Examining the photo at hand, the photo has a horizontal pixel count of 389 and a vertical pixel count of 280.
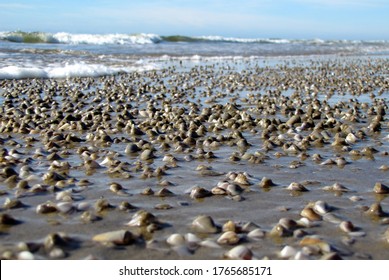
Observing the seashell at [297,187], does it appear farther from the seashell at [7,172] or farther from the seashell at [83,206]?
the seashell at [7,172]

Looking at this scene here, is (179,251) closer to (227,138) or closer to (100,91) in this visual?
(227,138)

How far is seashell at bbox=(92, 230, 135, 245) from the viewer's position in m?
3.18

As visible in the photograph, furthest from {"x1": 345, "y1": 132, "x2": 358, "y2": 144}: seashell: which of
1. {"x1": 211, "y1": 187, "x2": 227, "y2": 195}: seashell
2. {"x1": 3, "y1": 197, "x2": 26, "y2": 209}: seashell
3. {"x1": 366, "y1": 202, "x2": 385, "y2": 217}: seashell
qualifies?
{"x1": 3, "y1": 197, "x2": 26, "y2": 209}: seashell

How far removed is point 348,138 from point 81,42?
138ft

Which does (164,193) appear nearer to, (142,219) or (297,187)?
(142,219)

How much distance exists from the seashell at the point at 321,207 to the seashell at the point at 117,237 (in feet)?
5.19

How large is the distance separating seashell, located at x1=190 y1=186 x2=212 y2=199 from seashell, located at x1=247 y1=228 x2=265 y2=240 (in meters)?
0.92

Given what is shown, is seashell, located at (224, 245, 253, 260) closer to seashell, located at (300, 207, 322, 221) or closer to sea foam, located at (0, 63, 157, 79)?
seashell, located at (300, 207, 322, 221)

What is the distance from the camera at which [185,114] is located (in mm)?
8586

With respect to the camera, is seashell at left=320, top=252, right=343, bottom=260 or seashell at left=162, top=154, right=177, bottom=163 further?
seashell at left=162, top=154, right=177, bottom=163

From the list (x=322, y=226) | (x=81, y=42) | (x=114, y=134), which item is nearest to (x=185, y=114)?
(x=114, y=134)

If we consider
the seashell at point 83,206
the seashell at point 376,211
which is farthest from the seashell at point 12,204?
the seashell at point 376,211

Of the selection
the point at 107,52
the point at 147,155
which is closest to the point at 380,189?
the point at 147,155

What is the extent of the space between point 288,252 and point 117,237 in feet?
3.88
